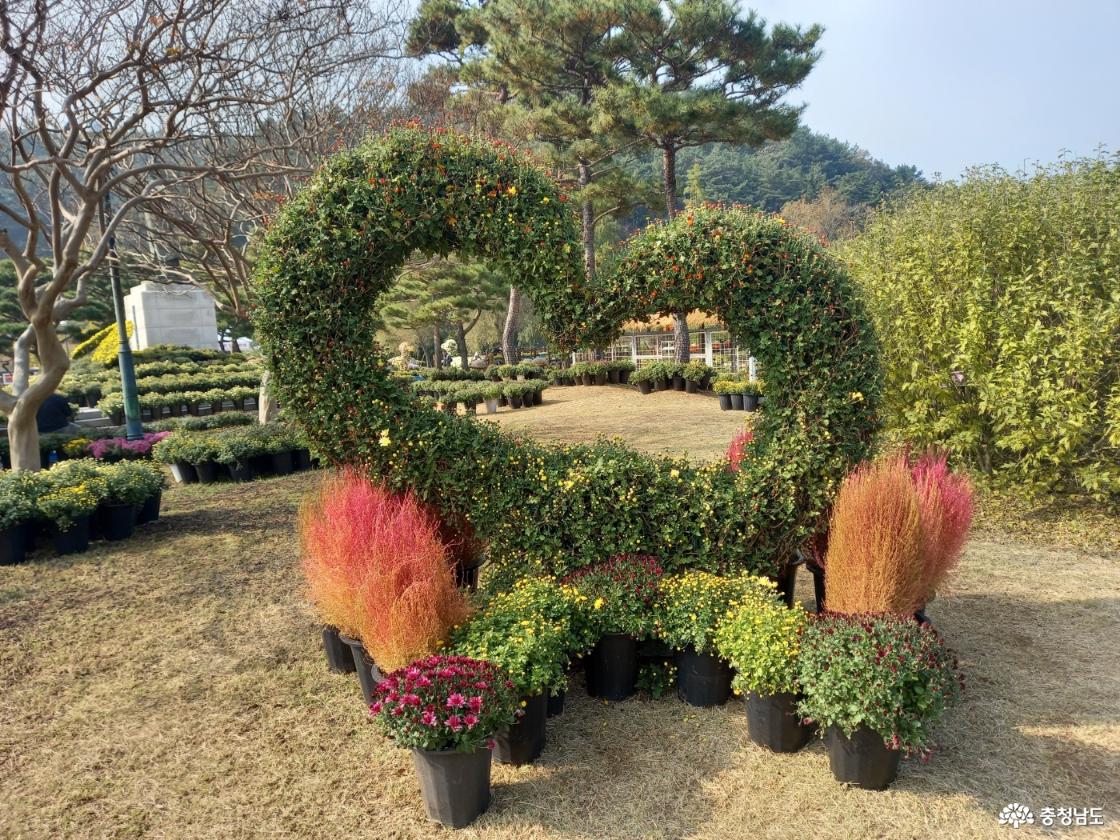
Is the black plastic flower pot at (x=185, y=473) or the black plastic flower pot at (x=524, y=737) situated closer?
the black plastic flower pot at (x=524, y=737)

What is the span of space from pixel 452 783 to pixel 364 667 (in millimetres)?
1131

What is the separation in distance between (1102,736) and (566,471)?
10.3 ft

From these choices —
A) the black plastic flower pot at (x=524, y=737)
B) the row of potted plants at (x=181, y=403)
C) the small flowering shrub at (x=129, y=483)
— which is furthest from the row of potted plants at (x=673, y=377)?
the black plastic flower pot at (x=524, y=737)

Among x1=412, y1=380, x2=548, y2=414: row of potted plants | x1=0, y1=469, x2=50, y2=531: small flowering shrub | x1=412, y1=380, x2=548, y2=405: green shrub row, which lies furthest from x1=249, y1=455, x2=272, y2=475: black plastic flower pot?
x1=412, y1=380, x2=548, y2=414: row of potted plants

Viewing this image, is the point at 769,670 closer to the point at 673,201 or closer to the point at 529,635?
the point at 529,635

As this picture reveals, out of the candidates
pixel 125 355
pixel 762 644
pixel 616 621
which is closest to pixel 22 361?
pixel 125 355

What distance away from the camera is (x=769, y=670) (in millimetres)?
3559

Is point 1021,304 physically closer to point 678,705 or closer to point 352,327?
point 678,705

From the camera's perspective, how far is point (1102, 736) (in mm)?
3729

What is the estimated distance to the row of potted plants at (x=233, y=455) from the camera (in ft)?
34.3

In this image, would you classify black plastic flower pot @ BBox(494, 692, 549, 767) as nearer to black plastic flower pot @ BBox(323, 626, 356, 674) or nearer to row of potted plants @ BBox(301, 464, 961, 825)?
row of potted plants @ BBox(301, 464, 961, 825)

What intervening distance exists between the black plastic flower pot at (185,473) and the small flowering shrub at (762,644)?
30.9 feet

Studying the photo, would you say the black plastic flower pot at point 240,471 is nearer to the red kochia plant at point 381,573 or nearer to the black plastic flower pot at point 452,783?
the red kochia plant at point 381,573

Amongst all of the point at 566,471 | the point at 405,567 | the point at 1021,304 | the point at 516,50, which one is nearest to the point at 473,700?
→ the point at 405,567
